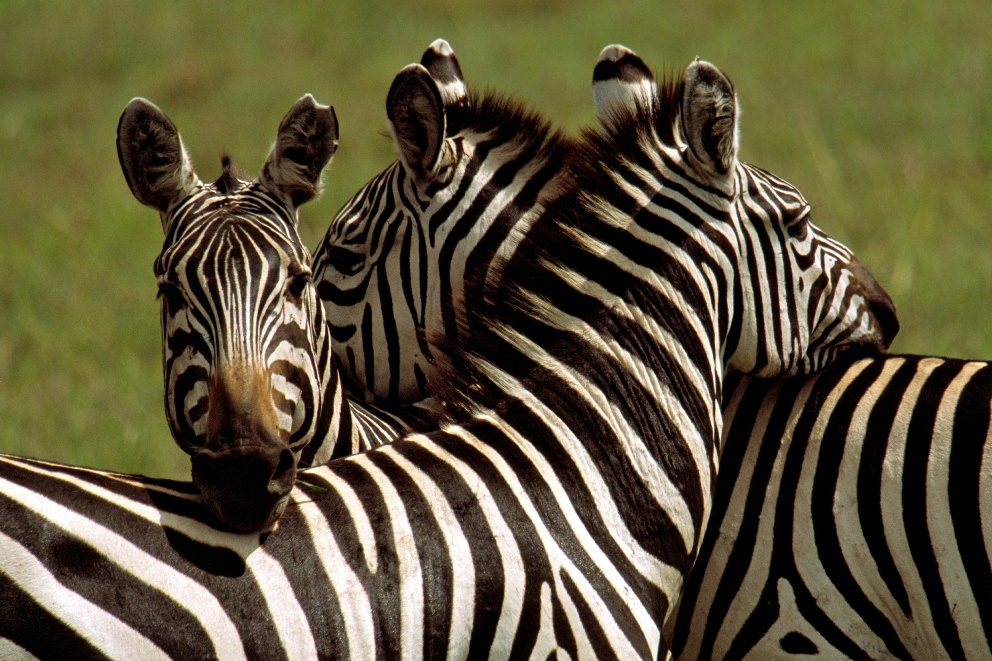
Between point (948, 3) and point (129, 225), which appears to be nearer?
point (129, 225)

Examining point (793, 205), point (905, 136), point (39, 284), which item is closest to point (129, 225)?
point (39, 284)

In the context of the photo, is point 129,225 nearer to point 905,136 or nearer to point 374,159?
point 374,159

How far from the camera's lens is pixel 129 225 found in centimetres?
1243

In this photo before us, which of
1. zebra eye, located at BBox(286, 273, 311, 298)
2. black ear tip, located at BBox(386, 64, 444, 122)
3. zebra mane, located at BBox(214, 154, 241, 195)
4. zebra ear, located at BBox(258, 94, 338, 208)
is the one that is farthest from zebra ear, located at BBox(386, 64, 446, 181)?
zebra eye, located at BBox(286, 273, 311, 298)

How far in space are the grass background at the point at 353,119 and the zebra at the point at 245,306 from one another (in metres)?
3.52

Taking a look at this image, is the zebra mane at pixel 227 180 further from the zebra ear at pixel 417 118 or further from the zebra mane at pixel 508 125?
the zebra mane at pixel 508 125

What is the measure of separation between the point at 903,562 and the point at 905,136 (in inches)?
428

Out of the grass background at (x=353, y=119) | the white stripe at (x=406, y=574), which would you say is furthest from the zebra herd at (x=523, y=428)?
the grass background at (x=353, y=119)

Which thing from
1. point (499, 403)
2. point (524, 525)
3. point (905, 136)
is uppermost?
point (905, 136)

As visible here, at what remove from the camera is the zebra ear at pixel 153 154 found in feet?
12.1

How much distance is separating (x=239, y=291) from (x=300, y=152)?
69 cm

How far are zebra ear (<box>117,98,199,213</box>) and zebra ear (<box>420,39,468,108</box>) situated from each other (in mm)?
1143

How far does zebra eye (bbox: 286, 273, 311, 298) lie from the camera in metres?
3.50

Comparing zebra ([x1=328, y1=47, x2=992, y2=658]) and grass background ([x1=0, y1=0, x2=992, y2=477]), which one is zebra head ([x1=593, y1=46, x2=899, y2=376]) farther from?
grass background ([x1=0, y1=0, x2=992, y2=477])
